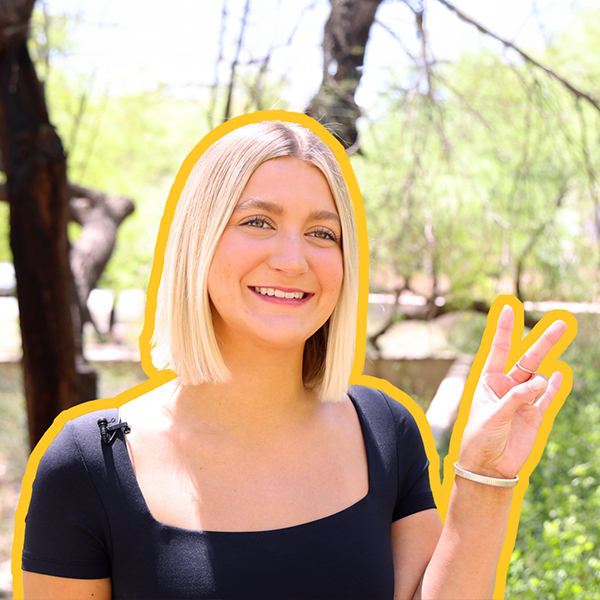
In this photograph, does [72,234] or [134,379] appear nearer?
[134,379]

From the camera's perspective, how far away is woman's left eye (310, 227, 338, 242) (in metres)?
1.58

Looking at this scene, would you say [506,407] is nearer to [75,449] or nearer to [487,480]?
[487,480]

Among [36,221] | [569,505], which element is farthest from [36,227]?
[569,505]

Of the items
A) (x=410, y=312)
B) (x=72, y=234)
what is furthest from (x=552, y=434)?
(x=72, y=234)

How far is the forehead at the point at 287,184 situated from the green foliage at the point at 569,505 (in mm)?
2694

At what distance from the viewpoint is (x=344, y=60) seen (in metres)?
3.83

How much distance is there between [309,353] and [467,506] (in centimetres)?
59

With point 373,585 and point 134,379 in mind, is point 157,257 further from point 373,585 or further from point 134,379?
point 134,379

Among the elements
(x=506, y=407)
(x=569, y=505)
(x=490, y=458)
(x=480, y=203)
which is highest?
(x=480, y=203)

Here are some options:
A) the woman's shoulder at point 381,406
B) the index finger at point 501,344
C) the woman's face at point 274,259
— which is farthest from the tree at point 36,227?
the index finger at point 501,344

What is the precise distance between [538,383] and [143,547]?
2.89 ft

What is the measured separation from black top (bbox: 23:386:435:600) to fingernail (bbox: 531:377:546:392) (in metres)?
0.53

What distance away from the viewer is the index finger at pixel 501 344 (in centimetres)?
151

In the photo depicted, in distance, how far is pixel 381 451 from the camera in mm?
1771
